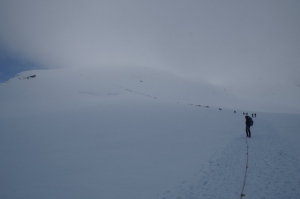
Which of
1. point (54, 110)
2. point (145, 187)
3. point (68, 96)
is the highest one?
point (68, 96)

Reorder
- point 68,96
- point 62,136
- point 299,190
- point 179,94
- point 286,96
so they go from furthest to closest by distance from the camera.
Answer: point 286,96
point 179,94
point 68,96
point 62,136
point 299,190

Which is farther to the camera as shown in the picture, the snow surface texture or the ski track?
the snow surface texture

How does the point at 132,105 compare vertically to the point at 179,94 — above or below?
below

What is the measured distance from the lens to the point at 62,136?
1462 cm

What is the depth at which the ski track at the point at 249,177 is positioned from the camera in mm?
6559

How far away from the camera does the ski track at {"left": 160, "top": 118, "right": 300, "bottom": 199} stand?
258 inches

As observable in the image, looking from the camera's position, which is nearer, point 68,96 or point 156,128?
point 156,128

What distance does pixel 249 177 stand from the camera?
761 cm

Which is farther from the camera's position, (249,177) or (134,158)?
(134,158)

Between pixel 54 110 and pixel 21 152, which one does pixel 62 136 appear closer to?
pixel 21 152

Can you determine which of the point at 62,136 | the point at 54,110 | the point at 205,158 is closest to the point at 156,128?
the point at 205,158

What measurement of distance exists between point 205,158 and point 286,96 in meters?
90.1

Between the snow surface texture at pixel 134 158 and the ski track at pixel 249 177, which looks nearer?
the ski track at pixel 249 177

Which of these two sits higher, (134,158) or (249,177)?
(249,177)
